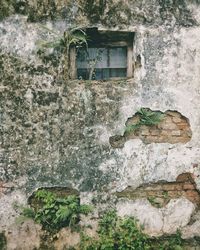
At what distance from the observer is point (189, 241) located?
5176mm

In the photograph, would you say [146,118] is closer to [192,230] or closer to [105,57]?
[105,57]

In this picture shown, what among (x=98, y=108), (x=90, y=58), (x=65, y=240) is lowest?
(x=65, y=240)

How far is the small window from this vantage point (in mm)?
5113

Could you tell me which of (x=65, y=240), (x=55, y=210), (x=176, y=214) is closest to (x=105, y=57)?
(x=55, y=210)

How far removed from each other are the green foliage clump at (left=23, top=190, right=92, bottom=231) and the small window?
1.46 metres

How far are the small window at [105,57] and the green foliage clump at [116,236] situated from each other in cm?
168

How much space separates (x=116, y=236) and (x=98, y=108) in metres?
1.53

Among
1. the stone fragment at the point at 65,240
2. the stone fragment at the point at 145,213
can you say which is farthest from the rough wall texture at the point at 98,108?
the stone fragment at the point at 65,240

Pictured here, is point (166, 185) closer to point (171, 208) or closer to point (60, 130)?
point (171, 208)

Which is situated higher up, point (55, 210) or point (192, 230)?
point (55, 210)

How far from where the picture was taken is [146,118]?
5027 mm

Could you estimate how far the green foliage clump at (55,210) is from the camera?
489cm

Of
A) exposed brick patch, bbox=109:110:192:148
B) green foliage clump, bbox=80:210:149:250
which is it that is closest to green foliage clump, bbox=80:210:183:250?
green foliage clump, bbox=80:210:149:250

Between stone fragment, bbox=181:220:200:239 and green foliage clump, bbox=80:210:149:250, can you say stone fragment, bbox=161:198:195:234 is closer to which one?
stone fragment, bbox=181:220:200:239
